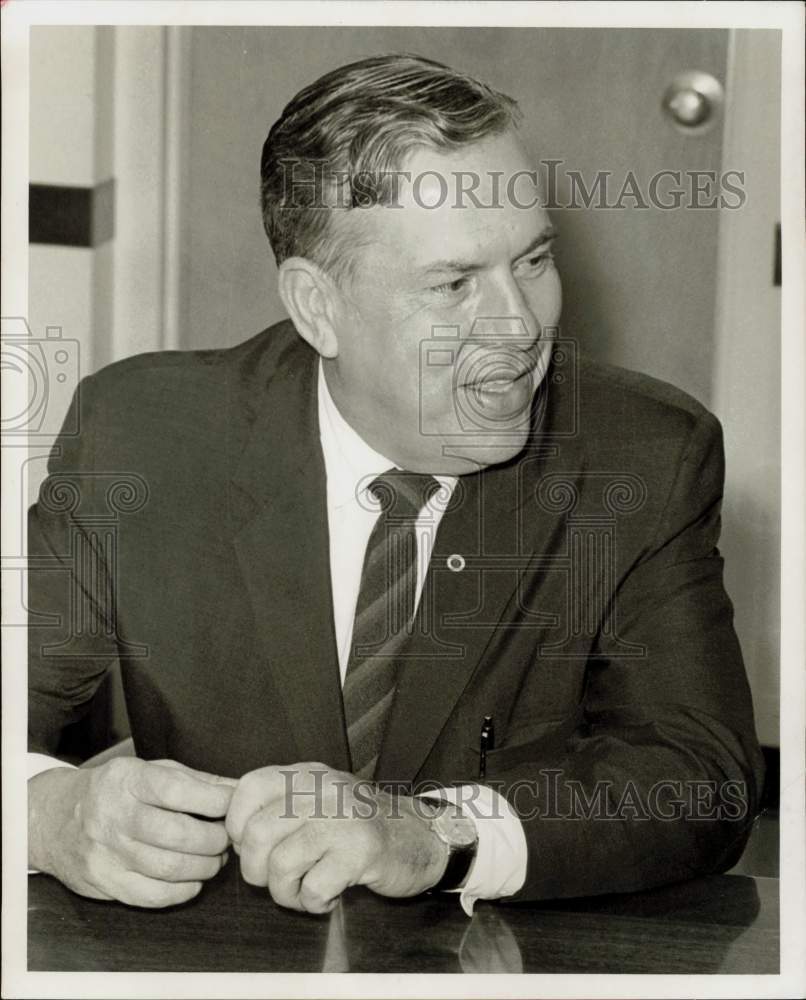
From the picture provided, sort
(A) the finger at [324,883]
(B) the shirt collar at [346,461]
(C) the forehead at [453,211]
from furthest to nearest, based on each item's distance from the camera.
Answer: (B) the shirt collar at [346,461], (C) the forehead at [453,211], (A) the finger at [324,883]

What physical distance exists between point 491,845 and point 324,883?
6.0 inches

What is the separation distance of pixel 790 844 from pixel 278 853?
0.49 m

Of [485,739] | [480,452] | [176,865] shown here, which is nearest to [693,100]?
[480,452]

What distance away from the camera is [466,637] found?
1.24 m

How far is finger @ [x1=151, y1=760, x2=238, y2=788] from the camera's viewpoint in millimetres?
1122

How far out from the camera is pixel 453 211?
1.17 metres

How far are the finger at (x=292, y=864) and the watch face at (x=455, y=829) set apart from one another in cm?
12

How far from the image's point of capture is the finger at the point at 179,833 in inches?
42.9

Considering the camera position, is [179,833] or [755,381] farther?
[755,381]

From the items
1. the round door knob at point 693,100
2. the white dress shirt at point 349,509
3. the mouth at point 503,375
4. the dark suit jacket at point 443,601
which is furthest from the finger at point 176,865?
the round door knob at point 693,100

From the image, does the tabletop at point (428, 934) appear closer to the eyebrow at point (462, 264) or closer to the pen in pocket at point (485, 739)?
the pen in pocket at point (485, 739)

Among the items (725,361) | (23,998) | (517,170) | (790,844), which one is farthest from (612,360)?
A: (23,998)

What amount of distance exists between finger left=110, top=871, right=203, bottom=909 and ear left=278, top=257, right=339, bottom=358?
52 centimetres

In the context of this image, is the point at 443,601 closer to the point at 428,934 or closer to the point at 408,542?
the point at 408,542
